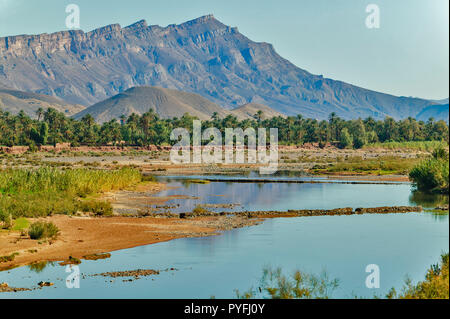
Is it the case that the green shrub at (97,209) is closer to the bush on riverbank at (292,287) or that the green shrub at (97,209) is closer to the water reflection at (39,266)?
the water reflection at (39,266)

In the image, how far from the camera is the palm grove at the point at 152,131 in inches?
5531

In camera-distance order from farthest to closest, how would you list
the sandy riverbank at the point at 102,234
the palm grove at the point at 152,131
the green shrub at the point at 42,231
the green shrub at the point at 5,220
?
the palm grove at the point at 152,131, the green shrub at the point at 5,220, the green shrub at the point at 42,231, the sandy riverbank at the point at 102,234

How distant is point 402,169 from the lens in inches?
2980

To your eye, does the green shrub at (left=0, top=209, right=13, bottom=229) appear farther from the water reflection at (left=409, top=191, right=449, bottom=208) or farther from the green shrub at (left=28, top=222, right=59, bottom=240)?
the water reflection at (left=409, top=191, right=449, bottom=208)

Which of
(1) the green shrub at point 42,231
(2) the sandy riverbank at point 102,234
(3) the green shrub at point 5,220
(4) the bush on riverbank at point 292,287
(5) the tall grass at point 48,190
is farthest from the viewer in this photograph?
(5) the tall grass at point 48,190

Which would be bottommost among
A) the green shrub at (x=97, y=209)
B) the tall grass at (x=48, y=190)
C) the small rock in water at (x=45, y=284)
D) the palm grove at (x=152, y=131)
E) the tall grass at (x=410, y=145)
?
the small rock in water at (x=45, y=284)

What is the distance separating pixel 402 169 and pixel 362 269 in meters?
56.3

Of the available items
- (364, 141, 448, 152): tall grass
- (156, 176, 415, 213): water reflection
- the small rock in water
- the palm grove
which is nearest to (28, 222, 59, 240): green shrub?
the small rock in water

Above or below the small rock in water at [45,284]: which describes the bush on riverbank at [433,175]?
above

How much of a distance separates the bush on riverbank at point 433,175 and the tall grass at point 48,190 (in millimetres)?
26241

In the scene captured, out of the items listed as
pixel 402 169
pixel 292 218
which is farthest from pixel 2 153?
pixel 292 218

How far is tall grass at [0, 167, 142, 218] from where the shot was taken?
32.5 m

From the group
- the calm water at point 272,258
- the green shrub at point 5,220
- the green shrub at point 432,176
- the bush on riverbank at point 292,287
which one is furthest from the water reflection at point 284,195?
the bush on riverbank at point 292,287
